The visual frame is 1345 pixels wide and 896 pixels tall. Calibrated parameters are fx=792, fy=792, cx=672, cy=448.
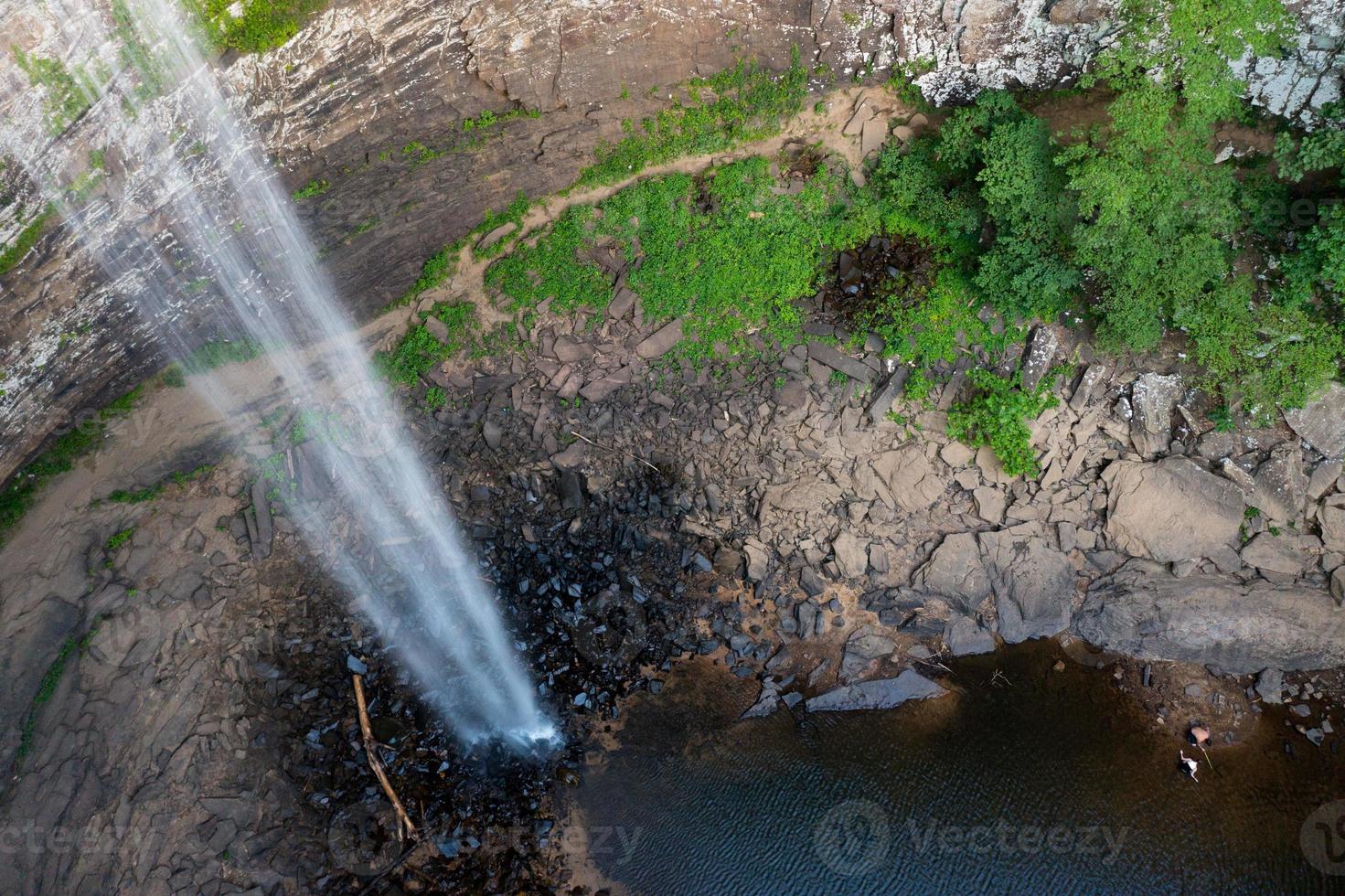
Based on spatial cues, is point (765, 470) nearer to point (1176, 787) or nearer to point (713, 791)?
point (713, 791)

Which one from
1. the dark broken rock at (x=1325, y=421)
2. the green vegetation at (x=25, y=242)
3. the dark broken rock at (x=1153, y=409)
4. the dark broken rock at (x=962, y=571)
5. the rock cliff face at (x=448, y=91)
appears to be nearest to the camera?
the green vegetation at (x=25, y=242)

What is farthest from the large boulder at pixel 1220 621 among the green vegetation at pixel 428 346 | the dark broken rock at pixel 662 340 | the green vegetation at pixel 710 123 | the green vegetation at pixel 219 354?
the green vegetation at pixel 219 354

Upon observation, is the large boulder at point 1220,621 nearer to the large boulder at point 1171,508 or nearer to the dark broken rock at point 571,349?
the large boulder at point 1171,508

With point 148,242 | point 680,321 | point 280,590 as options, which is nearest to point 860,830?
point 680,321

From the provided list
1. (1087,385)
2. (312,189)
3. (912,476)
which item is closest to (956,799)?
(912,476)

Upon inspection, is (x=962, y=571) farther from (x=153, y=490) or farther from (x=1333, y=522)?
(x=153, y=490)
